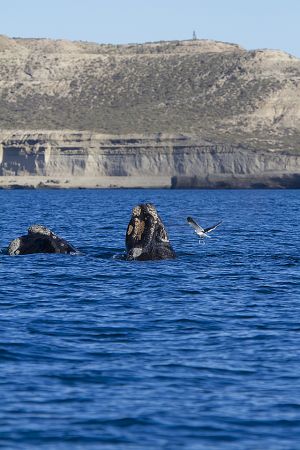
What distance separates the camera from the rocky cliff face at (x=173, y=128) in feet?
494

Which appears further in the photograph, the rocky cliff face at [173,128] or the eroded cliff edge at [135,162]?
the rocky cliff face at [173,128]

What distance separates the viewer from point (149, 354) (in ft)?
60.6

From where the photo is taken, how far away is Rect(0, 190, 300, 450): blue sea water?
46.8 feet

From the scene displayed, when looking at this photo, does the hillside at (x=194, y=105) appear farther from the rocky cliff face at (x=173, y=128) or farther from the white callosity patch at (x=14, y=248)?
the white callosity patch at (x=14, y=248)

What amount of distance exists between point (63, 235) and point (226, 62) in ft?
506

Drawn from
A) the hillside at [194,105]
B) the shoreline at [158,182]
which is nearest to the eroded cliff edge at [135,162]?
the shoreline at [158,182]

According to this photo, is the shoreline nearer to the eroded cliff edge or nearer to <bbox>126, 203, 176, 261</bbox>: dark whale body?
the eroded cliff edge

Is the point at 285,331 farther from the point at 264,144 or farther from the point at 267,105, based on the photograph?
the point at 267,105

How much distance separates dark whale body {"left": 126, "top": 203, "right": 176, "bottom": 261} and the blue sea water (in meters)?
0.48

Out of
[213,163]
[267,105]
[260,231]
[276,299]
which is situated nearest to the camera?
[276,299]

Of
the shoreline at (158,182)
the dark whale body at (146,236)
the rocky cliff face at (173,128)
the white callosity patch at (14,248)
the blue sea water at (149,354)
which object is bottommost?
the shoreline at (158,182)

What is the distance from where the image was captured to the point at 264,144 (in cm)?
16162

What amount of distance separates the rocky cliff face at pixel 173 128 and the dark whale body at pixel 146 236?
372 feet

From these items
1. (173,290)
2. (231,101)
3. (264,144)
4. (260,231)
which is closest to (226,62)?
(231,101)
